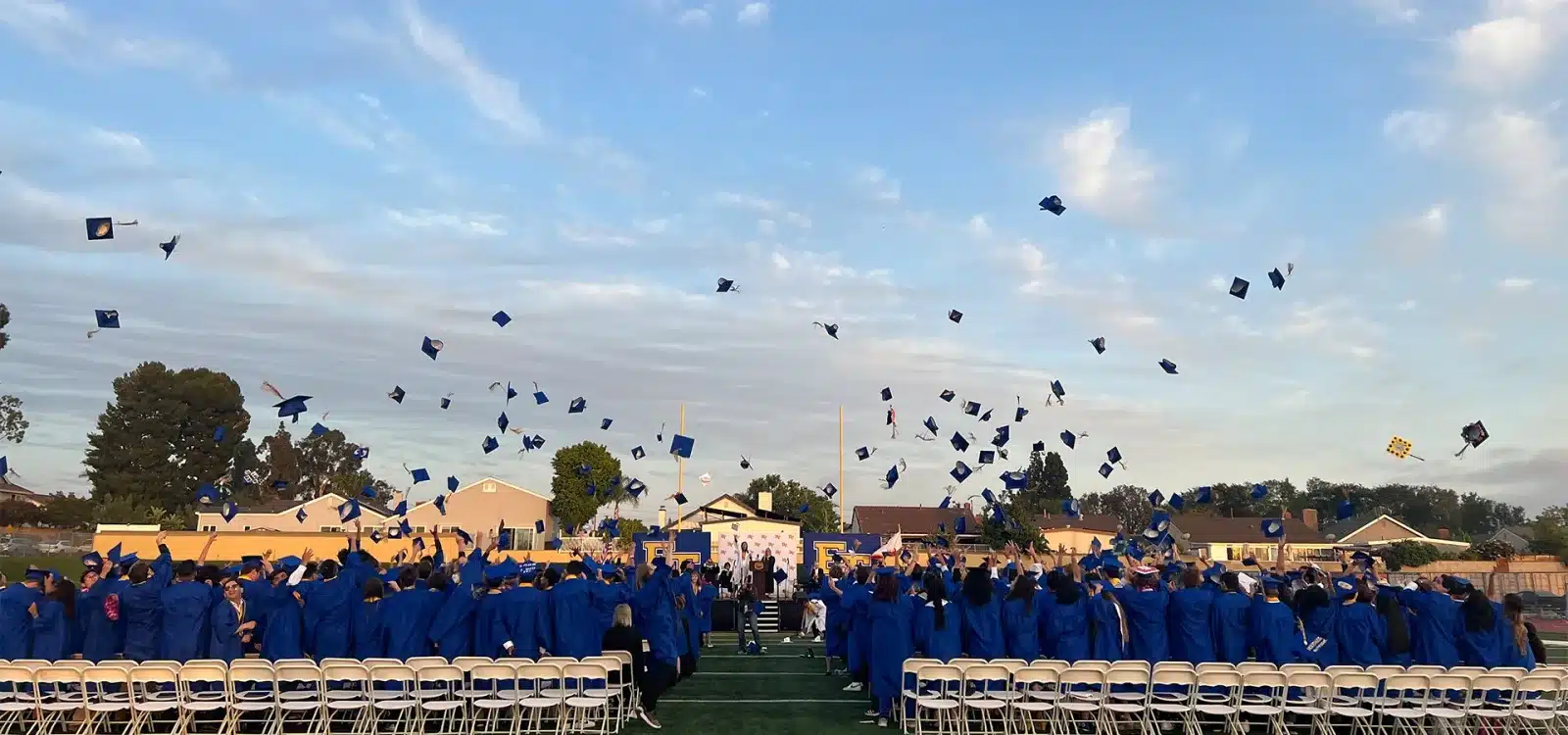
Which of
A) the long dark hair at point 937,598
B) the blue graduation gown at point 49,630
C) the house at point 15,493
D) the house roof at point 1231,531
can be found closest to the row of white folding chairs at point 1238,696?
the long dark hair at point 937,598

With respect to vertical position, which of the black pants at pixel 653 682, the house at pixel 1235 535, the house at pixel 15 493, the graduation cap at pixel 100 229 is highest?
the graduation cap at pixel 100 229

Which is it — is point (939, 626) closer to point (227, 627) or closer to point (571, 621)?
point (571, 621)

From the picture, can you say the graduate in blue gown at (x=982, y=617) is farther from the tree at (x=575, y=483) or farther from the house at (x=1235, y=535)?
the house at (x=1235, y=535)

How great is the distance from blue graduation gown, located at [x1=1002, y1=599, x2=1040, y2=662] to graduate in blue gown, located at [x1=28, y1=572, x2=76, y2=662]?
821cm

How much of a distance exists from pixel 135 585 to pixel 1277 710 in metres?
9.40

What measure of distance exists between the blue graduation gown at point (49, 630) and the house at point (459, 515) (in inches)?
1531

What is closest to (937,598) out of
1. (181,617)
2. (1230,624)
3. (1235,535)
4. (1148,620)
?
(1148,620)

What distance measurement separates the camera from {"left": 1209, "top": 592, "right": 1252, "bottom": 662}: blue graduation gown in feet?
29.9

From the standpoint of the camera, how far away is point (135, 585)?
8.58 m

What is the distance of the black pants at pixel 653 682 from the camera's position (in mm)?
9125

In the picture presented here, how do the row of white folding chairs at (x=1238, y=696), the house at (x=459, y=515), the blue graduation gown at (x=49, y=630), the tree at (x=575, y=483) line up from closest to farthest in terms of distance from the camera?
the row of white folding chairs at (x=1238, y=696) → the blue graduation gown at (x=49, y=630) → the house at (x=459, y=515) → the tree at (x=575, y=483)

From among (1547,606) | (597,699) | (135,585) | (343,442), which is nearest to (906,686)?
(597,699)

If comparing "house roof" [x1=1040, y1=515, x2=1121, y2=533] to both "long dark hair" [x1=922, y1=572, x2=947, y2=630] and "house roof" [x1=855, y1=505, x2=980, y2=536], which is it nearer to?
"house roof" [x1=855, y1=505, x2=980, y2=536]

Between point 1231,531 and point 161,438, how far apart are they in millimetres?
67350
